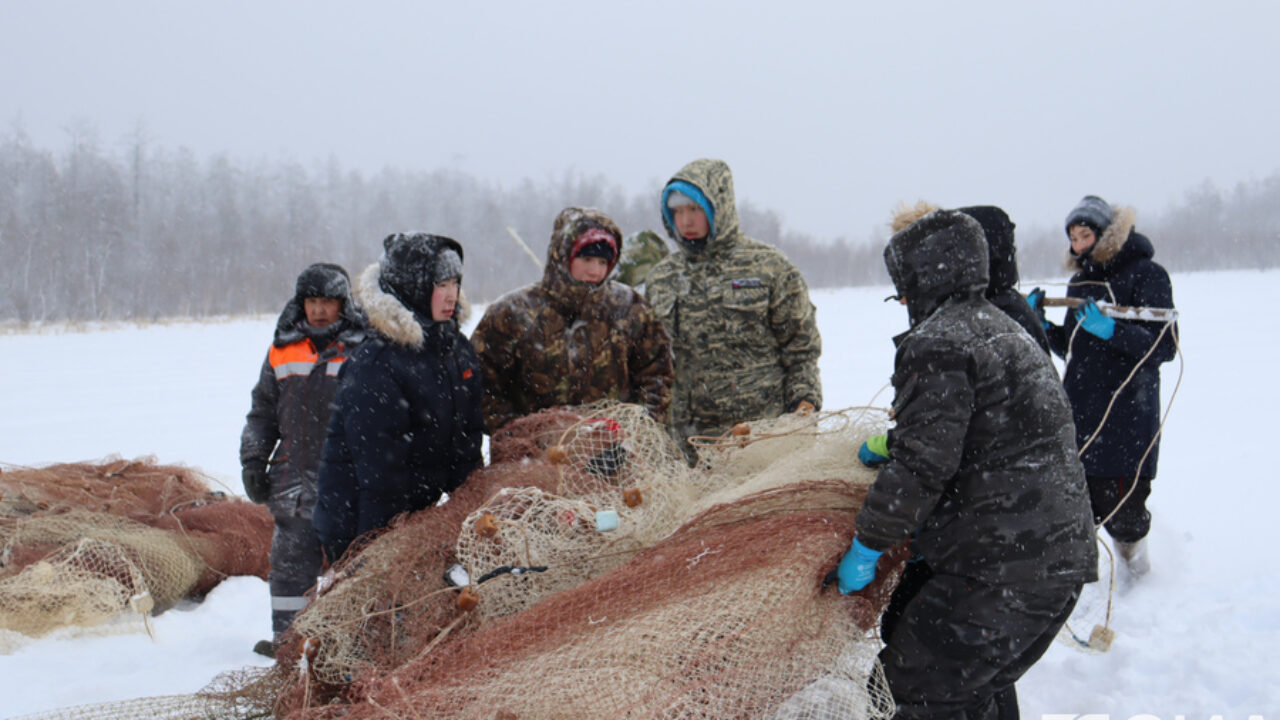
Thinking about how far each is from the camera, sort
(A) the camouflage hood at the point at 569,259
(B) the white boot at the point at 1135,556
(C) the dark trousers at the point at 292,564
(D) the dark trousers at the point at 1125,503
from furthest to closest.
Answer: (B) the white boot at the point at 1135,556, (D) the dark trousers at the point at 1125,503, (C) the dark trousers at the point at 292,564, (A) the camouflage hood at the point at 569,259

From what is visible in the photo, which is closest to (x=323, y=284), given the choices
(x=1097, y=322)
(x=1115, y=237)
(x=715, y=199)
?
(x=715, y=199)

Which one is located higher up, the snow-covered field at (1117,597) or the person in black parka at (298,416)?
the person in black parka at (298,416)

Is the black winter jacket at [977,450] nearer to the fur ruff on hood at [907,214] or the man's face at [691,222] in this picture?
the fur ruff on hood at [907,214]

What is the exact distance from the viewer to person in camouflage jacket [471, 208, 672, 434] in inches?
129

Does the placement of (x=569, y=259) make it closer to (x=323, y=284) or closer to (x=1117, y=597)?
(x=323, y=284)

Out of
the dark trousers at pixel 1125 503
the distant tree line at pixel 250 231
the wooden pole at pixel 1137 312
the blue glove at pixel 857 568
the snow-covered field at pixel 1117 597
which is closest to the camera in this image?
the blue glove at pixel 857 568

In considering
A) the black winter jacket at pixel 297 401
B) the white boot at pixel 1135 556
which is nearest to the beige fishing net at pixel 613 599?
the black winter jacket at pixel 297 401

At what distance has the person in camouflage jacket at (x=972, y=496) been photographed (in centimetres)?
194

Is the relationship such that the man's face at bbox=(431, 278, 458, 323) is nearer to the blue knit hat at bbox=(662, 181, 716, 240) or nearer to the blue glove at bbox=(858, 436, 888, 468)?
the blue knit hat at bbox=(662, 181, 716, 240)

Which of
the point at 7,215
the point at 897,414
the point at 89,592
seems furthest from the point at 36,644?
the point at 7,215

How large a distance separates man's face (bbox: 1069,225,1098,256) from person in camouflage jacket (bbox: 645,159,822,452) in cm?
191

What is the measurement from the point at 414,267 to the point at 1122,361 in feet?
12.7

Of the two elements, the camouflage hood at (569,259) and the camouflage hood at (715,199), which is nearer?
the camouflage hood at (569,259)

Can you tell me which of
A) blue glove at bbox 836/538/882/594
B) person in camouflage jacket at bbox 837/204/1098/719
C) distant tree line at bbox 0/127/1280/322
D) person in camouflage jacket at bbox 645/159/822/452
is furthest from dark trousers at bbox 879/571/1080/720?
distant tree line at bbox 0/127/1280/322
